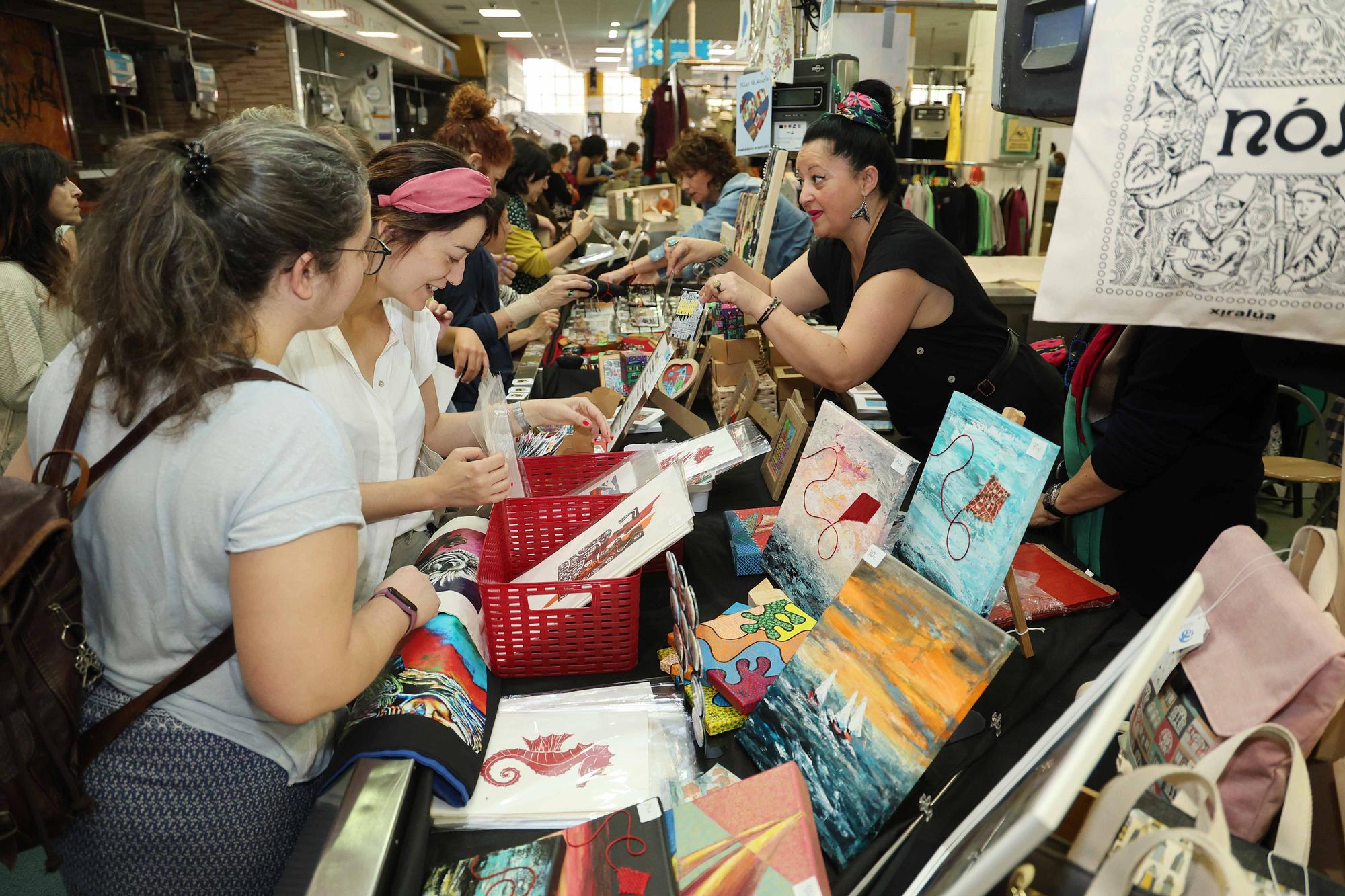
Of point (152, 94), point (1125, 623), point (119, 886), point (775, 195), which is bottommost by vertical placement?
A: point (119, 886)

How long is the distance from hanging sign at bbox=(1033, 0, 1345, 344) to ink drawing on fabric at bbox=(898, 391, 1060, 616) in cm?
24

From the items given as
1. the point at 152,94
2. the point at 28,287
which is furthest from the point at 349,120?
the point at 28,287

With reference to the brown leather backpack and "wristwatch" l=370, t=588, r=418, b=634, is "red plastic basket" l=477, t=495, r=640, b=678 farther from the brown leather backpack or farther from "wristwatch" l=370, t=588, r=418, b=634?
the brown leather backpack

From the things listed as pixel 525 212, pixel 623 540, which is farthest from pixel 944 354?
pixel 525 212

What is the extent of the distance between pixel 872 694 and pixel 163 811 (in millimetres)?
903

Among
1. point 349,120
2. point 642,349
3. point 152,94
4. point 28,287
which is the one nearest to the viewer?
point 28,287

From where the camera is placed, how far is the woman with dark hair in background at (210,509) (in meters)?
0.92

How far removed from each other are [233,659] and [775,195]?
6.33ft

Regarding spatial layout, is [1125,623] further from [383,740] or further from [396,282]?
[396,282]

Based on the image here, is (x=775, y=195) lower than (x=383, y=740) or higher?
higher

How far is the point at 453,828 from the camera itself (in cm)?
106

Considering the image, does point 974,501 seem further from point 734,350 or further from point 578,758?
point 734,350

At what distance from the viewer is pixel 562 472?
2031mm

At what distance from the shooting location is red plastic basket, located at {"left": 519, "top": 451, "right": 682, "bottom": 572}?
2008 mm
